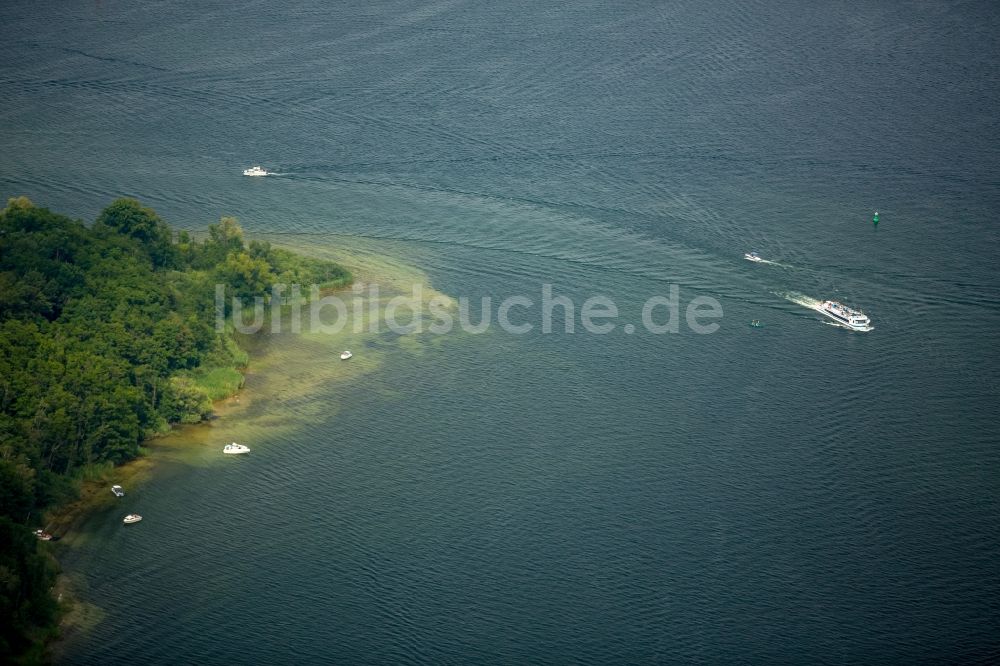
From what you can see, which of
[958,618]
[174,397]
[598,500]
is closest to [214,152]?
[174,397]

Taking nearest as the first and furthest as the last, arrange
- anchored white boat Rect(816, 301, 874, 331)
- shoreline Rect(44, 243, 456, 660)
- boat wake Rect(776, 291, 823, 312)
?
shoreline Rect(44, 243, 456, 660) → anchored white boat Rect(816, 301, 874, 331) → boat wake Rect(776, 291, 823, 312)

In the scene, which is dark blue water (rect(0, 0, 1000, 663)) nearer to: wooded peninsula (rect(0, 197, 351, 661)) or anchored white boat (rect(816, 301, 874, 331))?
anchored white boat (rect(816, 301, 874, 331))

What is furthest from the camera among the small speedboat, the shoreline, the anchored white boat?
the anchored white boat

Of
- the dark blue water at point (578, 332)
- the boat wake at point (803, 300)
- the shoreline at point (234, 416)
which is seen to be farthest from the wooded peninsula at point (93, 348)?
the boat wake at point (803, 300)

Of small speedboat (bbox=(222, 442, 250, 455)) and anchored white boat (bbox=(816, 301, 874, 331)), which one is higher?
anchored white boat (bbox=(816, 301, 874, 331))

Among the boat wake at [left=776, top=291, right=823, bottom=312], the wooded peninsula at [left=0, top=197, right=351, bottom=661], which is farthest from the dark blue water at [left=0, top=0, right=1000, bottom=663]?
the wooded peninsula at [left=0, top=197, right=351, bottom=661]

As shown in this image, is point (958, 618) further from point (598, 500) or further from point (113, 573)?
point (113, 573)
